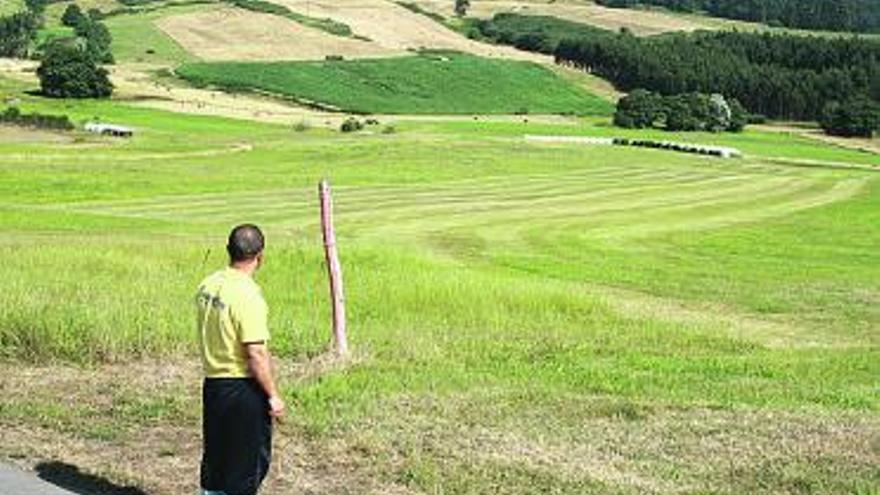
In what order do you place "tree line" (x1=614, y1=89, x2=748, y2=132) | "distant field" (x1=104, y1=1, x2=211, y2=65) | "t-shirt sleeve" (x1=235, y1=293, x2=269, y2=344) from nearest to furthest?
"t-shirt sleeve" (x1=235, y1=293, x2=269, y2=344) → "tree line" (x1=614, y1=89, x2=748, y2=132) → "distant field" (x1=104, y1=1, x2=211, y2=65)

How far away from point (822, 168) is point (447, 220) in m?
54.4

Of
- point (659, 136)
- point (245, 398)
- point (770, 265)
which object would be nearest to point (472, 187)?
point (770, 265)

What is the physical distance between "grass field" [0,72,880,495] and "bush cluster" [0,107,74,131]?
33529mm

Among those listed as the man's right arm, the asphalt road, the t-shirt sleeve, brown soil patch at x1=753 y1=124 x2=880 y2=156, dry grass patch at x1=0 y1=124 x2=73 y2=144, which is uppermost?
the t-shirt sleeve

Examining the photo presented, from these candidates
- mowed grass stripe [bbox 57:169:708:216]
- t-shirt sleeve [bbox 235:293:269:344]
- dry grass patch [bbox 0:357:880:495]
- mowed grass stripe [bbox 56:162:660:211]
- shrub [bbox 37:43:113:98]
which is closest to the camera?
t-shirt sleeve [bbox 235:293:269:344]

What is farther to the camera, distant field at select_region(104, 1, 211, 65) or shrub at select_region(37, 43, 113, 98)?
distant field at select_region(104, 1, 211, 65)

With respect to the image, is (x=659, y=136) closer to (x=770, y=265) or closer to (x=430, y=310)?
(x=770, y=265)

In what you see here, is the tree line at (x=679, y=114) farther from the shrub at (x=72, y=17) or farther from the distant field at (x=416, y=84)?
the shrub at (x=72, y=17)

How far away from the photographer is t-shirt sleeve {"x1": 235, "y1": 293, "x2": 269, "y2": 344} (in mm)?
8711

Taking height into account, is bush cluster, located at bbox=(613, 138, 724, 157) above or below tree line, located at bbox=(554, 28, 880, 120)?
below

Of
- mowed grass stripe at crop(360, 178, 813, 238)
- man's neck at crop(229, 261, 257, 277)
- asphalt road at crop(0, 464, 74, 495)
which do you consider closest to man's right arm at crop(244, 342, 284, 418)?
man's neck at crop(229, 261, 257, 277)

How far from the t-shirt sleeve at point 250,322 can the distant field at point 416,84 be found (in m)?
126

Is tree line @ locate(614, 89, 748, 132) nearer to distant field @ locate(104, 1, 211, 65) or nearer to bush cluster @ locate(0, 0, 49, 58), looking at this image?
distant field @ locate(104, 1, 211, 65)

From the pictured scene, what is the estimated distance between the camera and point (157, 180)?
193 ft
